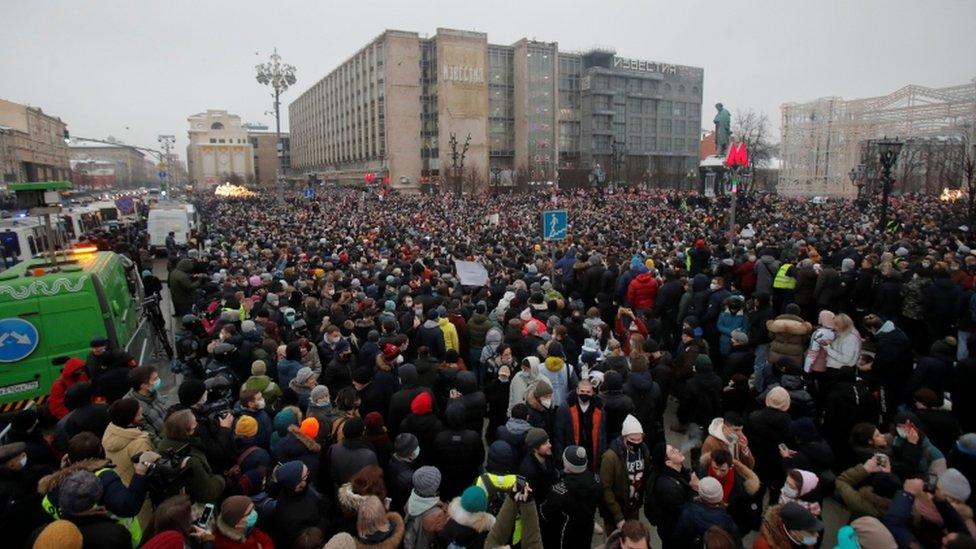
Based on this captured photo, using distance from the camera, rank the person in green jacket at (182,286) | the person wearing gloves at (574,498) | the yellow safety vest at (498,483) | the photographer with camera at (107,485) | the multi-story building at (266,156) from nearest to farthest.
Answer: the photographer with camera at (107,485)
the yellow safety vest at (498,483)
the person wearing gloves at (574,498)
the person in green jacket at (182,286)
the multi-story building at (266,156)

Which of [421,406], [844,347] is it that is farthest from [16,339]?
[844,347]

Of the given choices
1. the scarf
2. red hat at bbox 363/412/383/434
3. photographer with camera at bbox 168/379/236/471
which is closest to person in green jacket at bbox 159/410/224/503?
photographer with camera at bbox 168/379/236/471

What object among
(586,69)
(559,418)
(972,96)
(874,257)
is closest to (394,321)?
(559,418)

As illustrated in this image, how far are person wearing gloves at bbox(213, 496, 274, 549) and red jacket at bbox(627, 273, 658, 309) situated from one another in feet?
26.3

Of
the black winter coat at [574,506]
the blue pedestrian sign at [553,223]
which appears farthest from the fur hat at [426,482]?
the blue pedestrian sign at [553,223]

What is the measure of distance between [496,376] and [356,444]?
103 inches

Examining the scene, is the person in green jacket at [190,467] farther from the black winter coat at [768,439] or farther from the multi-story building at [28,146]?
the multi-story building at [28,146]

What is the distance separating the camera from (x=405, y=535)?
357cm

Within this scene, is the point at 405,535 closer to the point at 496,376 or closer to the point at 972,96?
the point at 496,376

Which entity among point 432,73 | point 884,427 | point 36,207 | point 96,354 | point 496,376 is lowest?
point 884,427

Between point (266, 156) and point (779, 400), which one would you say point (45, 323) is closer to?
point (779, 400)

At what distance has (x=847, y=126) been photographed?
72.7 metres

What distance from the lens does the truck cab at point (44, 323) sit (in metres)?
7.04

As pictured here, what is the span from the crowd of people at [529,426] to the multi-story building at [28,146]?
71.7 m
